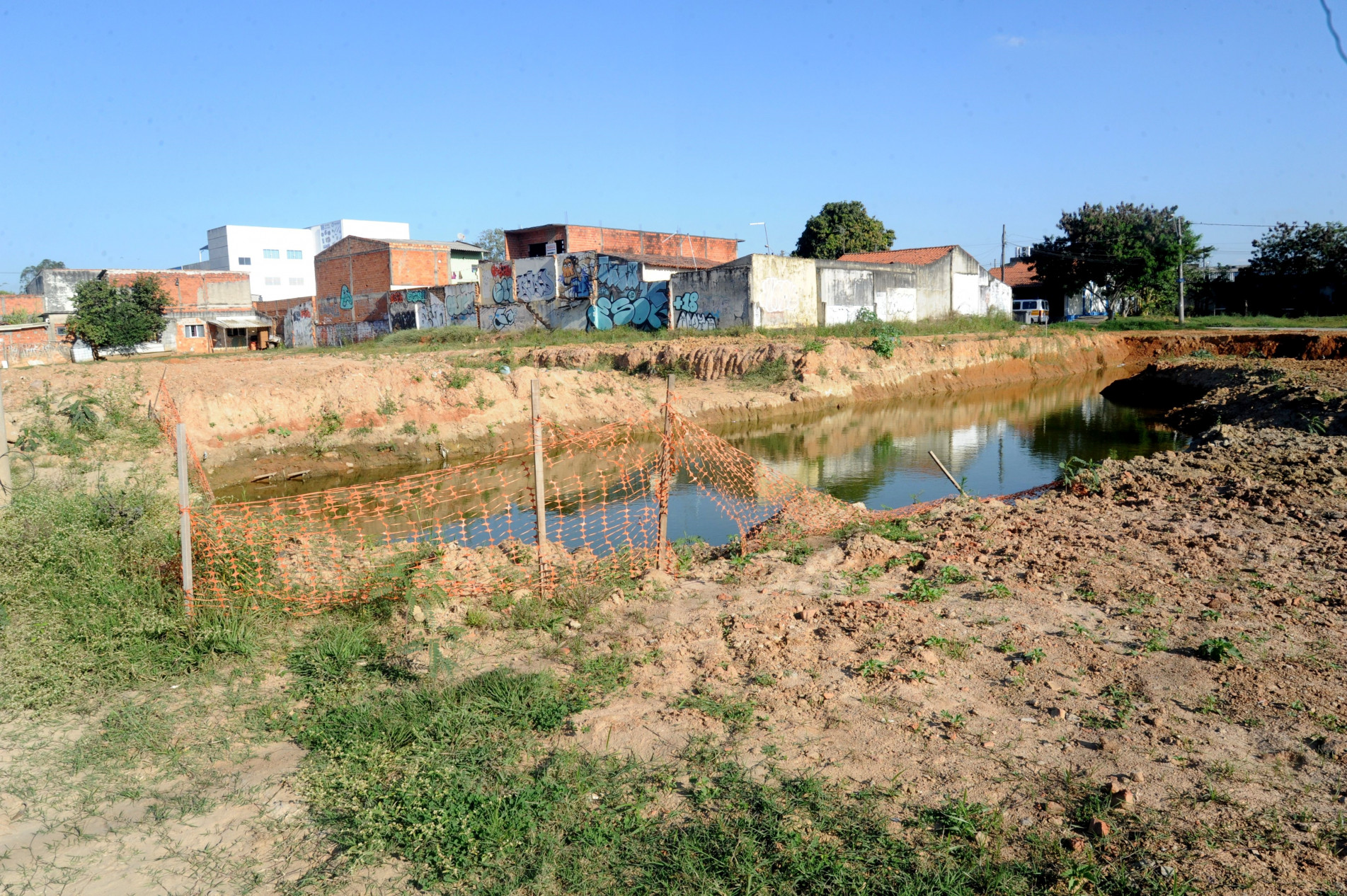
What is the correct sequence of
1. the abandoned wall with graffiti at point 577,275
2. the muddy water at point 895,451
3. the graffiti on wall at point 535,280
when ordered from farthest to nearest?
the graffiti on wall at point 535,280 < the abandoned wall with graffiti at point 577,275 < the muddy water at point 895,451

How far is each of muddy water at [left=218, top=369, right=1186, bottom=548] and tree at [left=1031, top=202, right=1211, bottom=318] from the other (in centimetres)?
1974

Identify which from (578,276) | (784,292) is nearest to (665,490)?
(784,292)

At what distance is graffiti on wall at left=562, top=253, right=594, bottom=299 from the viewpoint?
39188 mm

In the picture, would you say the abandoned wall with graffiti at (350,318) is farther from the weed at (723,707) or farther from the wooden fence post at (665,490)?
the weed at (723,707)

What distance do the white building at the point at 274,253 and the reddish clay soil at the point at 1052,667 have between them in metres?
77.4

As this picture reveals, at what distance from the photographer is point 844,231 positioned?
5788 cm

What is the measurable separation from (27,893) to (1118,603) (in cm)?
706

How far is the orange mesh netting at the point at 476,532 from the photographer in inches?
276

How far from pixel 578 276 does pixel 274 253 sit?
5203 centimetres

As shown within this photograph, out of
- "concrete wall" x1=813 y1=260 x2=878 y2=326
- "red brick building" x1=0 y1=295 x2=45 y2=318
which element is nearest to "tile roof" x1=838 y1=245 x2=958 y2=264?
"concrete wall" x1=813 y1=260 x2=878 y2=326

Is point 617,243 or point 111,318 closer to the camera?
point 111,318

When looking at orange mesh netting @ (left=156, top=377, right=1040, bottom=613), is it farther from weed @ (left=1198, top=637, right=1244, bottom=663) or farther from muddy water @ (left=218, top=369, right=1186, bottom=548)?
weed @ (left=1198, top=637, right=1244, bottom=663)

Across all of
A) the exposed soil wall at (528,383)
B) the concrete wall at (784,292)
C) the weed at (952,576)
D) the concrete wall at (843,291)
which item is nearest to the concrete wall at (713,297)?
the concrete wall at (784,292)

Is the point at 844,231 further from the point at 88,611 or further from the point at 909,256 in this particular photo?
the point at 88,611
